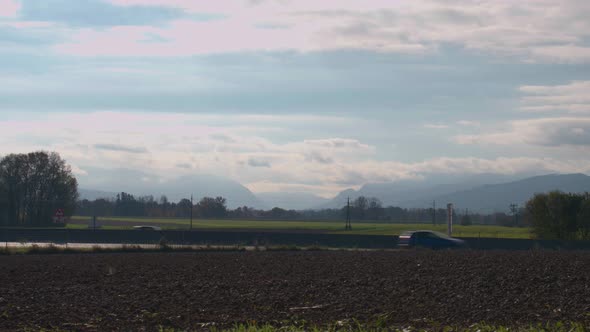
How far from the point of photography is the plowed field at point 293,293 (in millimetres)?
17641

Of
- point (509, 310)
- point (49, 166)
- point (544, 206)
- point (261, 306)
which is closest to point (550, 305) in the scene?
point (509, 310)

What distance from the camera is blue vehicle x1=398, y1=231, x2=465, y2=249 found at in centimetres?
4897

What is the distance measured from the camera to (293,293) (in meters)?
22.5

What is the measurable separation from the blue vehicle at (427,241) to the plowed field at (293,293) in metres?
14.4

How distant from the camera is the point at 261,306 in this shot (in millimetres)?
19922

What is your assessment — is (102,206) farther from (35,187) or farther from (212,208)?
(35,187)

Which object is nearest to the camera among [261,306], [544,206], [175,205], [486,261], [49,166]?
[261,306]

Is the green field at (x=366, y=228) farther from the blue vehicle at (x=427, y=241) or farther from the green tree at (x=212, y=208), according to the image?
the green tree at (x=212, y=208)

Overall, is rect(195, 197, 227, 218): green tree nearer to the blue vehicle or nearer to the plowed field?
the blue vehicle

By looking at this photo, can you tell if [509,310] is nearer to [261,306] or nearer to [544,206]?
[261,306]

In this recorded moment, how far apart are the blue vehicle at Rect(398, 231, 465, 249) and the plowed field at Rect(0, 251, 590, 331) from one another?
47.1ft

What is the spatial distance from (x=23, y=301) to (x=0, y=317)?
285 cm

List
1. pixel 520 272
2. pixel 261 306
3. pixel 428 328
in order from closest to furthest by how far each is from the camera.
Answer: pixel 428 328 → pixel 261 306 → pixel 520 272

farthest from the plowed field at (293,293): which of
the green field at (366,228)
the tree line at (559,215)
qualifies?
the green field at (366,228)
